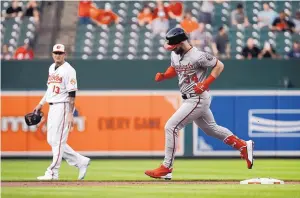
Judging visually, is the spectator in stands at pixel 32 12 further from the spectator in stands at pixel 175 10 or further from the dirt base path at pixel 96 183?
the dirt base path at pixel 96 183

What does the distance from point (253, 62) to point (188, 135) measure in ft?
7.11

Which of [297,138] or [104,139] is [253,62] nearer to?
[297,138]

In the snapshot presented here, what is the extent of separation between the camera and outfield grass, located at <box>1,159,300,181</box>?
41.0 ft

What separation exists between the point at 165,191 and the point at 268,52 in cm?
940

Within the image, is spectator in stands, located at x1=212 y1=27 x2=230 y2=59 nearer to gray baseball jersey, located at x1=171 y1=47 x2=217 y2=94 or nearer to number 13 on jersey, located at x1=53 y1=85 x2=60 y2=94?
number 13 on jersey, located at x1=53 y1=85 x2=60 y2=94

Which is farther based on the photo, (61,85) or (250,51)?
(250,51)

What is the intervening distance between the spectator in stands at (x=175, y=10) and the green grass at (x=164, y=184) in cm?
402

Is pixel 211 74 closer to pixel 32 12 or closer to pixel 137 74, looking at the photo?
pixel 137 74

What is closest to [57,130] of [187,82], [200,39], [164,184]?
[164,184]

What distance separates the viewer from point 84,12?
785 inches

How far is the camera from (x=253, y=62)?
720 inches

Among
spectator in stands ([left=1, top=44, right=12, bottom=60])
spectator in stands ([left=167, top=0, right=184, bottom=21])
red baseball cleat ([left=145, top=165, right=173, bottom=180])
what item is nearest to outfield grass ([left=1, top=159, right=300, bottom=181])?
red baseball cleat ([left=145, top=165, right=173, bottom=180])

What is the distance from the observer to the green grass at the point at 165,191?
30.5 ft

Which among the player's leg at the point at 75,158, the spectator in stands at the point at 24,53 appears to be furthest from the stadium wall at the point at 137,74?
the player's leg at the point at 75,158
